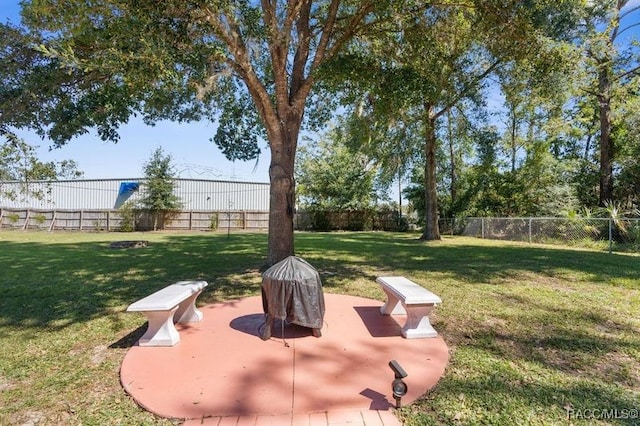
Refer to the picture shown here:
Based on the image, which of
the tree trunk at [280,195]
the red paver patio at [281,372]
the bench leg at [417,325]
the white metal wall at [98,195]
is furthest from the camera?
the white metal wall at [98,195]

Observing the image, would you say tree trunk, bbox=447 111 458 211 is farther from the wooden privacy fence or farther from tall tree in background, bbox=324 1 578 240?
the wooden privacy fence

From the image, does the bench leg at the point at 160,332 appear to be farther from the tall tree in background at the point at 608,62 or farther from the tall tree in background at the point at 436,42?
the tall tree in background at the point at 608,62

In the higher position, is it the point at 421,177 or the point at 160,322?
the point at 421,177

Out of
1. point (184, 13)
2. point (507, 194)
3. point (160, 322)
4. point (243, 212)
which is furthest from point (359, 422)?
point (243, 212)

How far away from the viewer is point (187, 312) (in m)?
4.45

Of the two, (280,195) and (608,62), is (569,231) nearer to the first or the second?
(608,62)

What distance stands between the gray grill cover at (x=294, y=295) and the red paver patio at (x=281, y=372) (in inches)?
10.7

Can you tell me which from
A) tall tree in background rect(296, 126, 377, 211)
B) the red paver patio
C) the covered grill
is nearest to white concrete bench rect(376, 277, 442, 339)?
the red paver patio

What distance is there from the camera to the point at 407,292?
3943 millimetres

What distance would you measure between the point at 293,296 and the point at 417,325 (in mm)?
1358

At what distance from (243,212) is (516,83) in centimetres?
1632

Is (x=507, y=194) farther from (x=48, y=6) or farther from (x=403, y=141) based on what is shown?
(x=48, y=6)

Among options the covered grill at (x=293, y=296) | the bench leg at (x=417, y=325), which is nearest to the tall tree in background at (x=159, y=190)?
the covered grill at (x=293, y=296)

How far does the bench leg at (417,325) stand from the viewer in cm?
388
